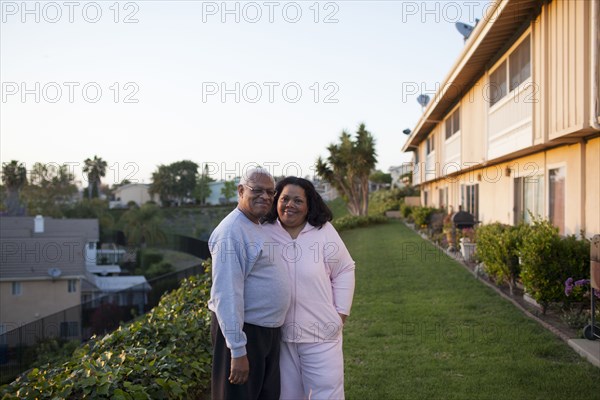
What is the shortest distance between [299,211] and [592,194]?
6142mm

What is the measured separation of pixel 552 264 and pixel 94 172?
69.9 m

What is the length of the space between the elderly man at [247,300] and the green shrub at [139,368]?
0.78m

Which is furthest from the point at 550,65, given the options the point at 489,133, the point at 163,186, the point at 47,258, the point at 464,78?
the point at 163,186

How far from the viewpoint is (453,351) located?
5.86m

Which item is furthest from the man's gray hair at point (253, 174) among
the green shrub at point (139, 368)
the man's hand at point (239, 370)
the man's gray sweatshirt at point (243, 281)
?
the green shrub at point (139, 368)

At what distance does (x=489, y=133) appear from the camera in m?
12.4

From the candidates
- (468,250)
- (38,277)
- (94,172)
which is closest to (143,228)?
(38,277)

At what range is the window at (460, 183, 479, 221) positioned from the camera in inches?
645

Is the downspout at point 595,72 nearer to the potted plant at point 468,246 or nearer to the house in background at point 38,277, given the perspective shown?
the potted plant at point 468,246

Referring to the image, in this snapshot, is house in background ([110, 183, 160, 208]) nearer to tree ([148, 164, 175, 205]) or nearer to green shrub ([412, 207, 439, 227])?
tree ([148, 164, 175, 205])

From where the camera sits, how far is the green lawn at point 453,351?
4.78 meters

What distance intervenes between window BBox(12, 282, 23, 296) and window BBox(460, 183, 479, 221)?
2025cm

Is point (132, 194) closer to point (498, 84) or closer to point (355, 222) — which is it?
point (355, 222)

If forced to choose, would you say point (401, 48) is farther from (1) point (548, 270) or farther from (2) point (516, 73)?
(1) point (548, 270)
